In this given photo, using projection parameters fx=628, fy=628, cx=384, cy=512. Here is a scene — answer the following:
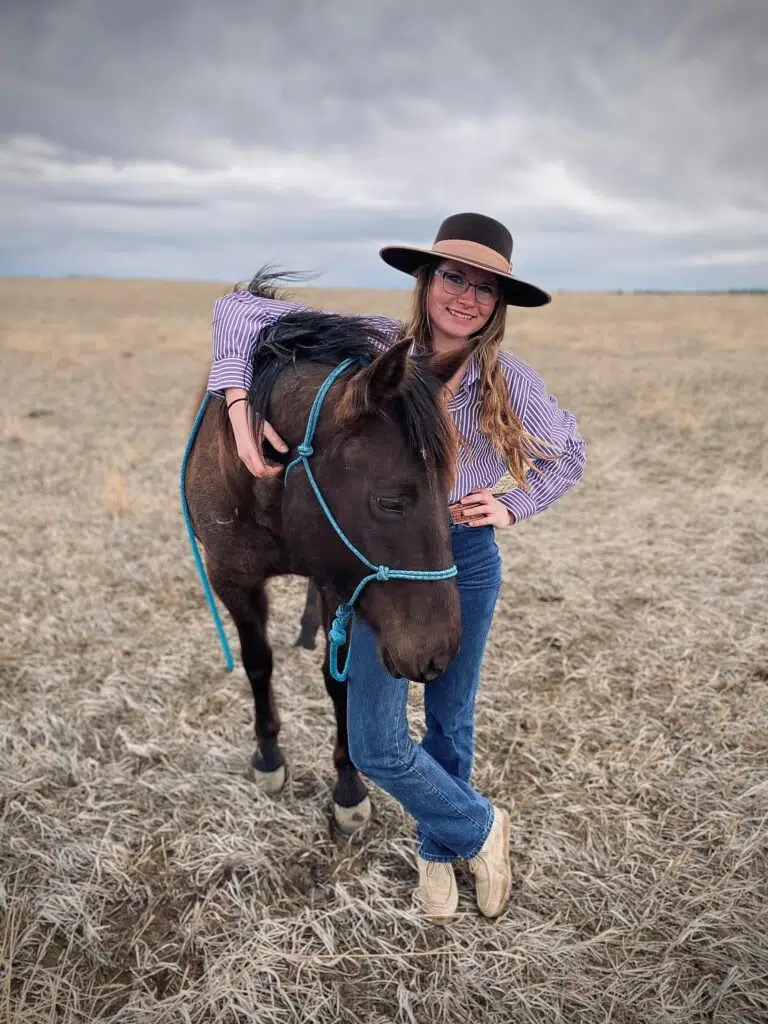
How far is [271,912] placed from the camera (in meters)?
2.57

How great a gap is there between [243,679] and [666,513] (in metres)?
4.94

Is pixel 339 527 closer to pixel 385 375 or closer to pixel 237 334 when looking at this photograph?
pixel 385 375

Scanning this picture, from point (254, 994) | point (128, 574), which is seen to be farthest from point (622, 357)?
point (254, 994)

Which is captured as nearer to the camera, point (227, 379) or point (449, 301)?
point (227, 379)

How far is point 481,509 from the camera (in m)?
2.31

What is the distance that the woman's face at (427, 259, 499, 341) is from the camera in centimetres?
237

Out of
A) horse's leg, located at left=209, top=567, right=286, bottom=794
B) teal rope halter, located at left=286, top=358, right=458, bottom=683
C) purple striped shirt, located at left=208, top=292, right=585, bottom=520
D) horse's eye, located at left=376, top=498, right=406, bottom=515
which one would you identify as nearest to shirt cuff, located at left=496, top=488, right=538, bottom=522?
purple striped shirt, located at left=208, top=292, right=585, bottom=520

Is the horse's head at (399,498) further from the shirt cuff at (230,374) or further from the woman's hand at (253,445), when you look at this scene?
the shirt cuff at (230,374)

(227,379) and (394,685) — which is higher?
(227,379)

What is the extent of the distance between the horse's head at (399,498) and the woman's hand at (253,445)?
0.60 feet

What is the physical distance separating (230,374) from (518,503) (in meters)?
1.18

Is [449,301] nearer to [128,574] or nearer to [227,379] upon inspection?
[227,379]

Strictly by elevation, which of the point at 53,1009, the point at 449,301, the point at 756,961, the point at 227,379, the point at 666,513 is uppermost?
the point at 449,301

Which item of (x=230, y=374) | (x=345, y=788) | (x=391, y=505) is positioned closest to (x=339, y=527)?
(x=391, y=505)
